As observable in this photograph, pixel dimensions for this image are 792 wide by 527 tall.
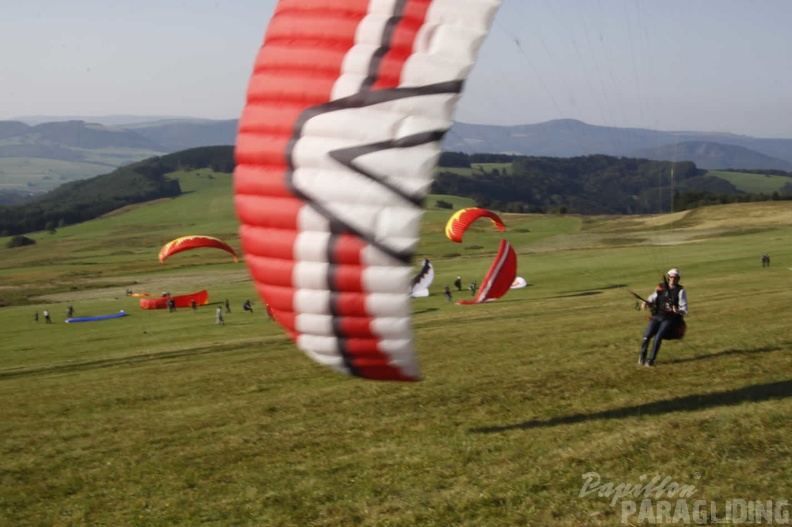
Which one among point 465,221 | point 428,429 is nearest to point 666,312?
point 428,429

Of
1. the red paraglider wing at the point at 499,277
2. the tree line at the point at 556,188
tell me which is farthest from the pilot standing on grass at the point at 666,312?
the tree line at the point at 556,188

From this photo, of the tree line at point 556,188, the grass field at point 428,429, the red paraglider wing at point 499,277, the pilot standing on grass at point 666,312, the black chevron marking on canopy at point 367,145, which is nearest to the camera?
the black chevron marking on canopy at point 367,145

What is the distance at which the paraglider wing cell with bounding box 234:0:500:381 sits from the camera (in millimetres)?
7402

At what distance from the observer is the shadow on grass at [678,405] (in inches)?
392

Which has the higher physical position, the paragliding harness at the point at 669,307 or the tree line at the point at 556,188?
the tree line at the point at 556,188

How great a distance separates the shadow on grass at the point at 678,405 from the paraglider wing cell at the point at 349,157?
7.76ft

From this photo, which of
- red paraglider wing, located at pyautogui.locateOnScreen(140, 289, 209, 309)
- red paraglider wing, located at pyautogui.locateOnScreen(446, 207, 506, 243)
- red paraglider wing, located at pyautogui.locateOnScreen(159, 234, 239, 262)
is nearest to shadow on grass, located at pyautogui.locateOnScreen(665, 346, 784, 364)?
red paraglider wing, located at pyautogui.locateOnScreen(446, 207, 506, 243)

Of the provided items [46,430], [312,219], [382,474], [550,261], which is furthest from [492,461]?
[550,261]

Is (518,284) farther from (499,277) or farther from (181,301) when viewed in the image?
(181,301)

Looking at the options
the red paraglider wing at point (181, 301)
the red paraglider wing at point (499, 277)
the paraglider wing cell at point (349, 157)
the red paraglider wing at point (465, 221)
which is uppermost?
the paraglider wing cell at point (349, 157)

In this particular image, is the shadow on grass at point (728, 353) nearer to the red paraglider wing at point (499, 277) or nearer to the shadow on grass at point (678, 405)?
the shadow on grass at point (678, 405)

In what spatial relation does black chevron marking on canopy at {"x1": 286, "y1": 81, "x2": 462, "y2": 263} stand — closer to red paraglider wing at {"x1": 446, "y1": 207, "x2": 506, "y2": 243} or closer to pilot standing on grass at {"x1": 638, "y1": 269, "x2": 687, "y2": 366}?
pilot standing on grass at {"x1": 638, "y1": 269, "x2": 687, "y2": 366}

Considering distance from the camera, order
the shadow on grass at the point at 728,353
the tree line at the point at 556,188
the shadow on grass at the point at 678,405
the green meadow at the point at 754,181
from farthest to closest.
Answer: the green meadow at the point at 754,181
the tree line at the point at 556,188
the shadow on grass at the point at 728,353
the shadow on grass at the point at 678,405

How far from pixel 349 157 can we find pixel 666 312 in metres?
6.94
